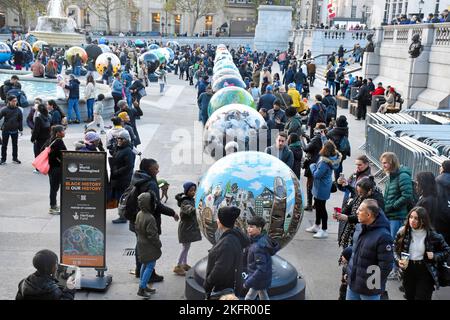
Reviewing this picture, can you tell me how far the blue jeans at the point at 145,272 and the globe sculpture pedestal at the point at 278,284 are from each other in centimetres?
45

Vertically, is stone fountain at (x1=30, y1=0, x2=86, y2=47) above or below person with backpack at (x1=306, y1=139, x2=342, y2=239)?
above

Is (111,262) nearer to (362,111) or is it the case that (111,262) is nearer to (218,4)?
(362,111)

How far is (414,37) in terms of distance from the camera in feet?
76.1

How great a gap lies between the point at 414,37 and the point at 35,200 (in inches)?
674

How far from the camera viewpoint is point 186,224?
7.77m

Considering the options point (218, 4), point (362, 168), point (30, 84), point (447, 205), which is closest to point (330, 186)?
point (362, 168)

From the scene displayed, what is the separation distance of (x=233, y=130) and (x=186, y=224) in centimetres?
410

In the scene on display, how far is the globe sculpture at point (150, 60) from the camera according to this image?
3556 cm

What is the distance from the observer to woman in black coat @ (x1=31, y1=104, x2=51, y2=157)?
41.2 feet

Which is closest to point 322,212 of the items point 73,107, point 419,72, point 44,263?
point 44,263

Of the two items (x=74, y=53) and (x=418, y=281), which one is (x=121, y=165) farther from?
(x=74, y=53)

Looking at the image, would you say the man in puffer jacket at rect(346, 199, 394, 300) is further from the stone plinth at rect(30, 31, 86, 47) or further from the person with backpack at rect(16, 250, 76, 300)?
the stone plinth at rect(30, 31, 86, 47)

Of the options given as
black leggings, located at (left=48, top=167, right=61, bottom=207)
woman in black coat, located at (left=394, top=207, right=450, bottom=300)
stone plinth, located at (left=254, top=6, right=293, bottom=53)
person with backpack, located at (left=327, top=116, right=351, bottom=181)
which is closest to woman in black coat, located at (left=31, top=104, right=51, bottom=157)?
black leggings, located at (left=48, top=167, right=61, bottom=207)

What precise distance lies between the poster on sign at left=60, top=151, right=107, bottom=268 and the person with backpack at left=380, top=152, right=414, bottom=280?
3.60 meters
